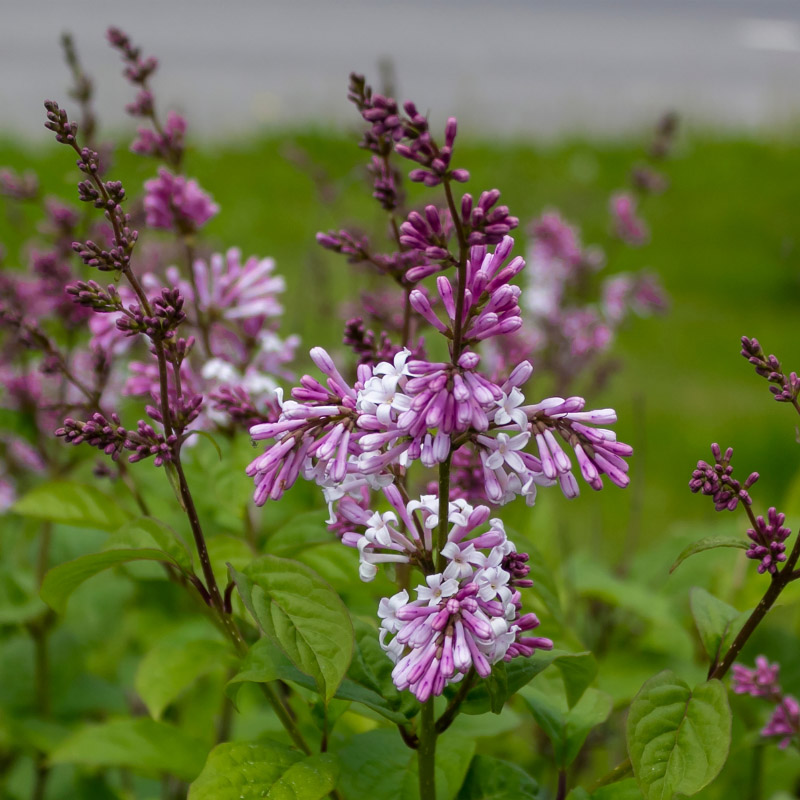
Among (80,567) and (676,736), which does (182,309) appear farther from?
(676,736)

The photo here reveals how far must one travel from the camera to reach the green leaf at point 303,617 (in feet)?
3.33

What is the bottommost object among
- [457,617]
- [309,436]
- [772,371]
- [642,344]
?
[642,344]

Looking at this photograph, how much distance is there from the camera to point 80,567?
43.7 inches

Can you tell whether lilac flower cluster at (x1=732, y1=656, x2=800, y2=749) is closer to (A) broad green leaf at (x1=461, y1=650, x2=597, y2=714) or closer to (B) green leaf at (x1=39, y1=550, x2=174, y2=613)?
(A) broad green leaf at (x1=461, y1=650, x2=597, y2=714)

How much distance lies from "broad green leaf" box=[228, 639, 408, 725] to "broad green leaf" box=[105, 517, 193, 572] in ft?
0.42

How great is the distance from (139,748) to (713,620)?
0.87 meters

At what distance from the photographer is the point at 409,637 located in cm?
97

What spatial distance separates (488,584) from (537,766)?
52.1 inches

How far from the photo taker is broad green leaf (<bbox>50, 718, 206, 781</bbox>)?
148cm

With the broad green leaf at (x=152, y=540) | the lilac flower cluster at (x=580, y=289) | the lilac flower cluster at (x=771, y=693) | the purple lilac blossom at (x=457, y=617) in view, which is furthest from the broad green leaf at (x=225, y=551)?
the lilac flower cluster at (x=580, y=289)

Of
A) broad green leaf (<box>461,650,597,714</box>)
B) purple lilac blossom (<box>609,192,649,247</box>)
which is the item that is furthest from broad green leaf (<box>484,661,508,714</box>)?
purple lilac blossom (<box>609,192,649,247</box>)

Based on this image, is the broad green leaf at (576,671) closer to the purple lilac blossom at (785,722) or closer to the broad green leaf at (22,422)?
the purple lilac blossom at (785,722)

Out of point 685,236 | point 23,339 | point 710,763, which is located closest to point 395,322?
point 23,339

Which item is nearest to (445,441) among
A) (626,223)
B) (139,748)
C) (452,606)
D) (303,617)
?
(452,606)
